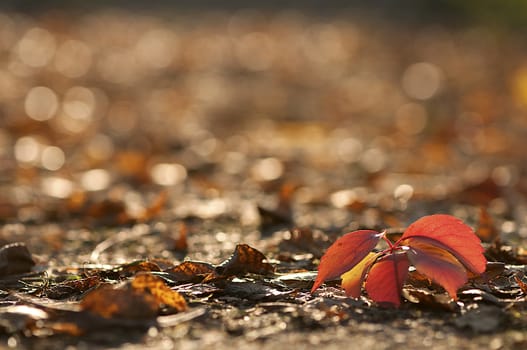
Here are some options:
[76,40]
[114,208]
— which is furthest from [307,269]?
[76,40]

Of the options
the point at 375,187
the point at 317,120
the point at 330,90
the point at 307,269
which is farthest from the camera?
the point at 330,90

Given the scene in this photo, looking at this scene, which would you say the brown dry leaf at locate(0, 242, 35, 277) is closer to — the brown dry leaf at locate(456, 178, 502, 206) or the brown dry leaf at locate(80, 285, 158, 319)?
the brown dry leaf at locate(80, 285, 158, 319)

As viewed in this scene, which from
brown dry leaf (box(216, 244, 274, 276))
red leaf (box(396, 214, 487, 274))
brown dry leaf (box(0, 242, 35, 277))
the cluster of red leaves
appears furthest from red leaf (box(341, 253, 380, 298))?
brown dry leaf (box(0, 242, 35, 277))

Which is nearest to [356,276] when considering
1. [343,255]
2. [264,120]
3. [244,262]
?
[343,255]

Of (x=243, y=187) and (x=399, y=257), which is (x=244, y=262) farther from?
(x=243, y=187)

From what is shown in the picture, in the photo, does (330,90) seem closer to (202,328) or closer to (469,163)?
(469,163)

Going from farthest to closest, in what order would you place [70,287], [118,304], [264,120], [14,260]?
[264,120] < [14,260] < [70,287] < [118,304]

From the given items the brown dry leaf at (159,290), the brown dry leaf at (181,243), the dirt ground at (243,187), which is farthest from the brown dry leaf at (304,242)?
the brown dry leaf at (159,290)
